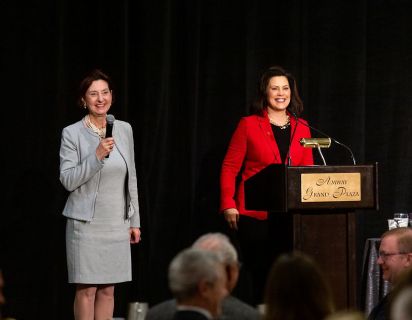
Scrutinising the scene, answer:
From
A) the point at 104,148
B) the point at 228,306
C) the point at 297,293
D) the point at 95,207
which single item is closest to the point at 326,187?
the point at 104,148

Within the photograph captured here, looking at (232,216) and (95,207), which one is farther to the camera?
(232,216)

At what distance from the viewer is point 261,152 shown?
4852 millimetres

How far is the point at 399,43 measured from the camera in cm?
600

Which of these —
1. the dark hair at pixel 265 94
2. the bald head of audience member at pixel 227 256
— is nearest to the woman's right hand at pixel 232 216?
Result: the dark hair at pixel 265 94

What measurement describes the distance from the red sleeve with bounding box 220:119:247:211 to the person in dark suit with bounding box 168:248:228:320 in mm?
2285

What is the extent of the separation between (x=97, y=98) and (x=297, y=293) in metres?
2.67

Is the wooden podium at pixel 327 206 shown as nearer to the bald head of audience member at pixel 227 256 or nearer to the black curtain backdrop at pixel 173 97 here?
the bald head of audience member at pixel 227 256

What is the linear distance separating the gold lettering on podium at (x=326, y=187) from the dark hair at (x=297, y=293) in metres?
1.88

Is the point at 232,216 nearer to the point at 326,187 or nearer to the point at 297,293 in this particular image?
the point at 326,187

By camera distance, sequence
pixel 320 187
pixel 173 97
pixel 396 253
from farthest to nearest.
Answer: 1. pixel 173 97
2. pixel 320 187
3. pixel 396 253

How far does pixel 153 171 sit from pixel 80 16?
3.46ft

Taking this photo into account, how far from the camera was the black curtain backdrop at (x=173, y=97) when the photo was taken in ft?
17.4

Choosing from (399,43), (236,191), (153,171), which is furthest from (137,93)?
(399,43)

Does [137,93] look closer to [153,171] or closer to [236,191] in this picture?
[153,171]
